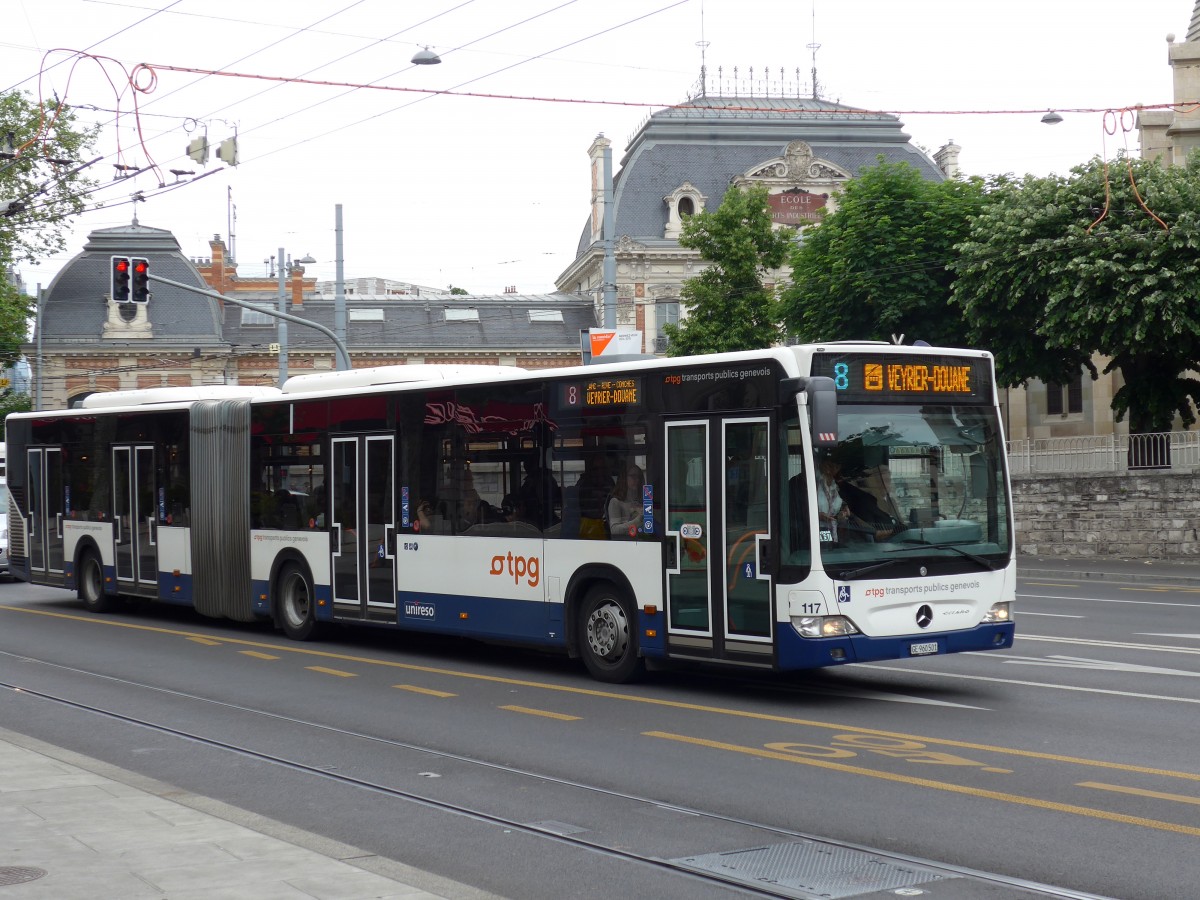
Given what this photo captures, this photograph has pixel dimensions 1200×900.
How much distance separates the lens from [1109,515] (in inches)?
1232

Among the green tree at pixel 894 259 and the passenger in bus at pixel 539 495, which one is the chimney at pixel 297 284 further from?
the passenger in bus at pixel 539 495

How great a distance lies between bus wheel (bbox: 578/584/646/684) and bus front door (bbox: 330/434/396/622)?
321cm

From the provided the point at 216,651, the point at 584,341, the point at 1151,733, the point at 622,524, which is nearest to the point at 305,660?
the point at 216,651

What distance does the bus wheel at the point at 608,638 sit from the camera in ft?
42.0

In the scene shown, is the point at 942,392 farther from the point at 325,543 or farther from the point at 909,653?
the point at 325,543

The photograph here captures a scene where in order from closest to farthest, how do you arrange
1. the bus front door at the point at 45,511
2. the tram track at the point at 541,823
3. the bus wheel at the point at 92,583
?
the tram track at the point at 541,823
the bus wheel at the point at 92,583
the bus front door at the point at 45,511

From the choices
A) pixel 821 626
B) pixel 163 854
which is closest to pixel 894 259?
pixel 821 626

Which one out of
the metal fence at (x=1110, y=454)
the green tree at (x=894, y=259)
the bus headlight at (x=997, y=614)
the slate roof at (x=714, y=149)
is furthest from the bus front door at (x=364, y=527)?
the slate roof at (x=714, y=149)

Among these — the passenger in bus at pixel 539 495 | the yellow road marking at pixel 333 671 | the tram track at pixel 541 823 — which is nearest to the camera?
the tram track at pixel 541 823

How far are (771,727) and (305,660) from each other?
258 inches

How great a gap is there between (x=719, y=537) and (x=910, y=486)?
1596 mm

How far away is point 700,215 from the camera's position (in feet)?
153

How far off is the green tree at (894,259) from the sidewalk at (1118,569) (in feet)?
24.6

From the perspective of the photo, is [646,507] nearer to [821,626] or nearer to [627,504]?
[627,504]
